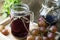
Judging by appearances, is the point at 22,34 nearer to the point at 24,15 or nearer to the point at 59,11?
the point at 24,15

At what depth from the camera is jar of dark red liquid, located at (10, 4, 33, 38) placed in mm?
678

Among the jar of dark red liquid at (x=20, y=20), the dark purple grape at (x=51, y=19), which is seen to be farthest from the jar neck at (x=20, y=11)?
the dark purple grape at (x=51, y=19)

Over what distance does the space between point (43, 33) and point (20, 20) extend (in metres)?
0.11

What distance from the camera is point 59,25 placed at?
2.54 feet

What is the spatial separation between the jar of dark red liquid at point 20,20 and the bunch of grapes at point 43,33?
4 centimetres

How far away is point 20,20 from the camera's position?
685mm

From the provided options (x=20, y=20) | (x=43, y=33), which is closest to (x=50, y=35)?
(x=43, y=33)

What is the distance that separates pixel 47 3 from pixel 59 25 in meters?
0.13

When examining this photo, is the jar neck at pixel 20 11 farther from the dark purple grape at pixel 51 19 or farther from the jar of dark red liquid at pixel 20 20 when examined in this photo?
the dark purple grape at pixel 51 19

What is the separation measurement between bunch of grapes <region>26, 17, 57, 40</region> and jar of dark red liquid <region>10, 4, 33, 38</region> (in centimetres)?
4

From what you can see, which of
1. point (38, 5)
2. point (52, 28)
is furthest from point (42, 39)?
point (38, 5)

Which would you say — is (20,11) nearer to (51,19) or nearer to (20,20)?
(20,20)

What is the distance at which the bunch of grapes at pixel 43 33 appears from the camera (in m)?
0.66

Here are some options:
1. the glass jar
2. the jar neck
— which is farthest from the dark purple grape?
the jar neck
